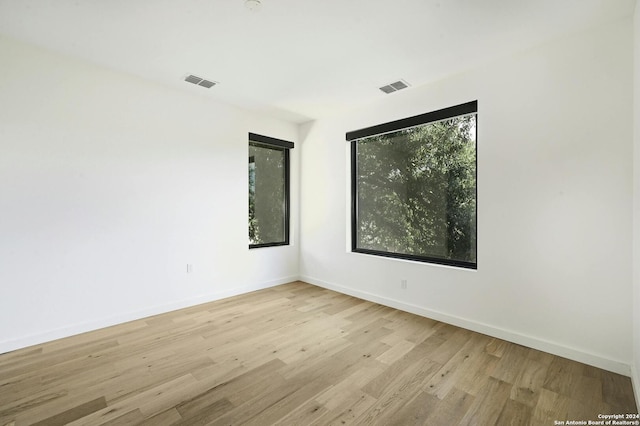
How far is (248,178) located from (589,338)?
408 cm

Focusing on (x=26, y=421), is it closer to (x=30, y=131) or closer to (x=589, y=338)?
(x=30, y=131)

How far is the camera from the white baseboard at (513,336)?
7.64 ft

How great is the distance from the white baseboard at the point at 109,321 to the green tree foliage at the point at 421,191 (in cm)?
202

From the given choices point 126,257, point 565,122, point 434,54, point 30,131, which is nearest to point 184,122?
point 30,131

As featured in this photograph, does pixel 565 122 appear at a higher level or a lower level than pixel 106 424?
higher

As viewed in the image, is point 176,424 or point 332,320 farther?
point 332,320

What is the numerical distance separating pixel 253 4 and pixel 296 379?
107 inches

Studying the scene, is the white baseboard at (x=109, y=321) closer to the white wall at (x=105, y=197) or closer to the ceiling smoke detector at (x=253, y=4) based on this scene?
the white wall at (x=105, y=197)

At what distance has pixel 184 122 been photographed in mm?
3744

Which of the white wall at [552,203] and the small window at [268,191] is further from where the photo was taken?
the small window at [268,191]

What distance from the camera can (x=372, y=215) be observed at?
423cm

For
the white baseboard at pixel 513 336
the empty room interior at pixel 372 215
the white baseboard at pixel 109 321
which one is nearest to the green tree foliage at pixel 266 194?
the empty room interior at pixel 372 215

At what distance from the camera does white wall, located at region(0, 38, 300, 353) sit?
105 inches

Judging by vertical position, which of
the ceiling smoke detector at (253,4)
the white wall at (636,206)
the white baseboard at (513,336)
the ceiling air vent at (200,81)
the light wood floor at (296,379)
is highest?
the ceiling air vent at (200,81)
